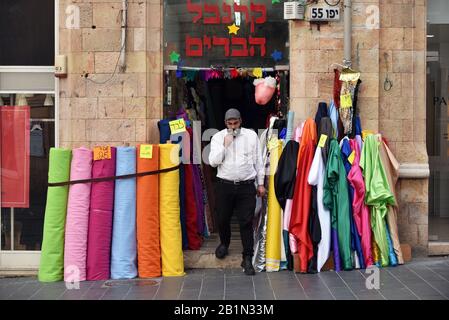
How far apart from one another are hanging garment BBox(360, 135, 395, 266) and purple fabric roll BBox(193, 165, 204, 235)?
2.07 meters

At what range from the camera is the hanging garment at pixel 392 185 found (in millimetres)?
8047

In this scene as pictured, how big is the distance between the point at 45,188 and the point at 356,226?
375cm

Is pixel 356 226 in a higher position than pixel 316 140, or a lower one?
lower

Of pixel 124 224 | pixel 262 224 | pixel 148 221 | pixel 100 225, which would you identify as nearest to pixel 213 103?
pixel 262 224

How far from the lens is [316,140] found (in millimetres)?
8016

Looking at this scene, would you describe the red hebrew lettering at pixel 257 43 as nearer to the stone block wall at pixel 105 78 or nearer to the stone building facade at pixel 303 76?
the stone building facade at pixel 303 76

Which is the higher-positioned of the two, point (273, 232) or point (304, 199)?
point (304, 199)

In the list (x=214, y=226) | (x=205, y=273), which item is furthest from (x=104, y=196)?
(x=214, y=226)

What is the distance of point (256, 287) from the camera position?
7316 mm

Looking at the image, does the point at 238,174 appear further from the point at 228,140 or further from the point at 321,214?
the point at 321,214

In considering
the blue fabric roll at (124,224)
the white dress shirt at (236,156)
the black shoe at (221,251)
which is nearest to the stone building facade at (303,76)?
the blue fabric roll at (124,224)

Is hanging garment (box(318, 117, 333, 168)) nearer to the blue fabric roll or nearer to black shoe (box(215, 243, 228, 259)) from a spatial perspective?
black shoe (box(215, 243, 228, 259))

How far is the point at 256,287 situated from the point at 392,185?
2.10 meters

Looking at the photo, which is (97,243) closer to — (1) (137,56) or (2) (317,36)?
(1) (137,56)
